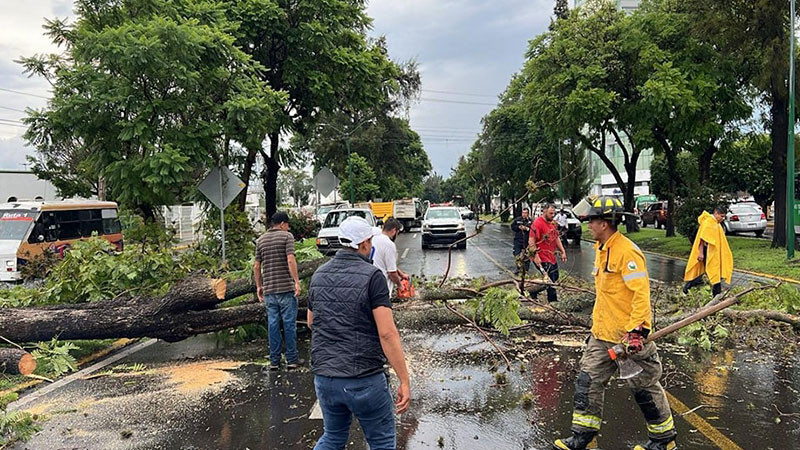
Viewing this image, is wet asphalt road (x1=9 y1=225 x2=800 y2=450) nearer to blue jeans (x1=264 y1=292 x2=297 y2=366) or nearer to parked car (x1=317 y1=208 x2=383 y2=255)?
blue jeans (x1=264 y1=292 x2=297 y2=366)

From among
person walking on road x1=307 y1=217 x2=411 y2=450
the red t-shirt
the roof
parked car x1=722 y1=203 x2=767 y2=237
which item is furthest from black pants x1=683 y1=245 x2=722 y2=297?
parked car x1=722 y1=203 x2=767 y2=237

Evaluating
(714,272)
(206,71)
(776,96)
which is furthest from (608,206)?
(776,96)

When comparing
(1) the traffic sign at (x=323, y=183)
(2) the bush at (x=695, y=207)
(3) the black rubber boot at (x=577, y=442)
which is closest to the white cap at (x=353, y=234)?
(3) the black rubber boot at (x=577, y=442)

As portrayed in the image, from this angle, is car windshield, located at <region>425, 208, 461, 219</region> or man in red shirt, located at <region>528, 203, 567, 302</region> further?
car windshield, located at <region>425, 208, 461, 219</region>

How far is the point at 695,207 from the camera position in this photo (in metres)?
19.0

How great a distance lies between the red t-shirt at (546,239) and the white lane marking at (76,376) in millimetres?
6194

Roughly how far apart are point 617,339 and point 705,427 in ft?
4.19

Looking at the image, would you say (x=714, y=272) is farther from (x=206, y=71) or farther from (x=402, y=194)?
(x=402, y=194)

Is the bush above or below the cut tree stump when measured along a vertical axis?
above

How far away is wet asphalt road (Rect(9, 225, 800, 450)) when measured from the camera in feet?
15.1

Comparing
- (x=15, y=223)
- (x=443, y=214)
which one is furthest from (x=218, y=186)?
(x=443, y=214)

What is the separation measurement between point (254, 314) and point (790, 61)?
15519 mm

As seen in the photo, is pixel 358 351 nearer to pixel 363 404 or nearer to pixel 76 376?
pixel 363 404

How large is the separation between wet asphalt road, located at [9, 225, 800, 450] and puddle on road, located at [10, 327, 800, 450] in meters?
0.01
